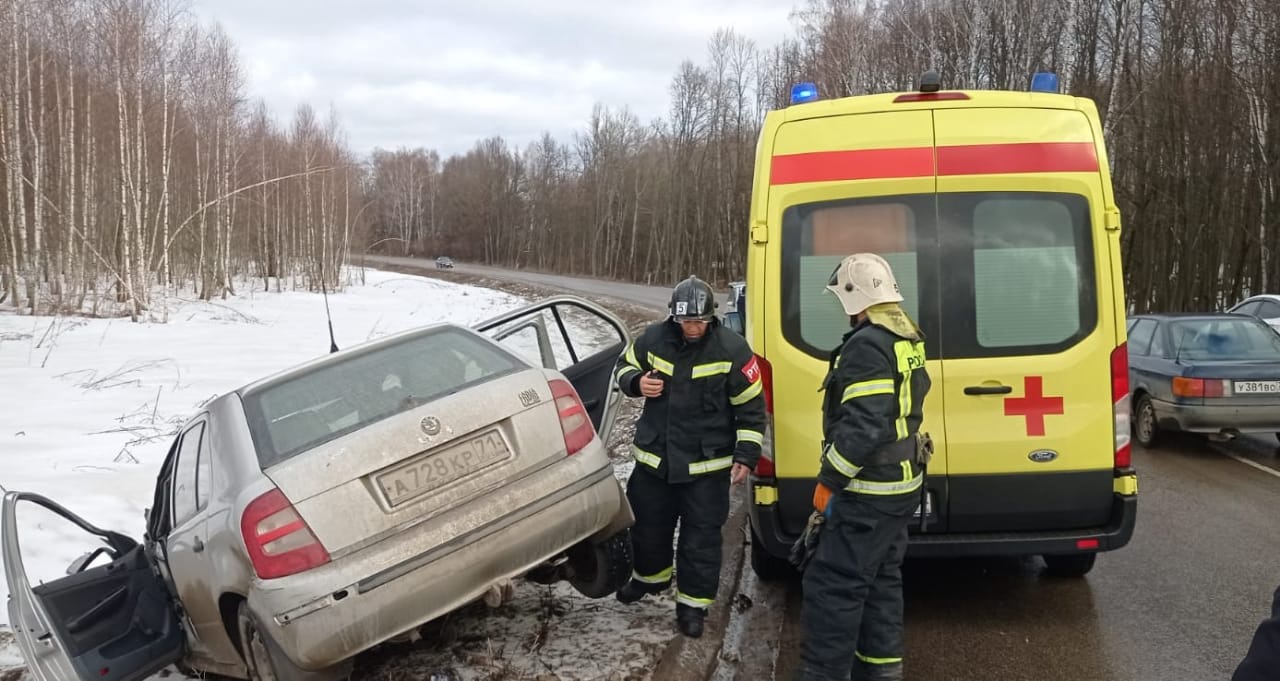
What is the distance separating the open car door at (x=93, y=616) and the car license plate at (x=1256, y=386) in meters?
8.67

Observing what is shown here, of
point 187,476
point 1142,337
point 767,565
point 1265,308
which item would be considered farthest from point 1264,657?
point 1265,308

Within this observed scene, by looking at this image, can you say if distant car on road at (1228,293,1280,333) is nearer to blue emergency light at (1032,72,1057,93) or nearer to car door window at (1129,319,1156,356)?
car door window at (1129,319,1156,356)

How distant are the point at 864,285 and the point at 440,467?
1.81 m

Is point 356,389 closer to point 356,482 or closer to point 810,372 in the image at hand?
point 356,482

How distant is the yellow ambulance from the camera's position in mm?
3996

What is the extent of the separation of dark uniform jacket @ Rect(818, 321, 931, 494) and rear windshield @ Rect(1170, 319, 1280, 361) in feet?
21.9

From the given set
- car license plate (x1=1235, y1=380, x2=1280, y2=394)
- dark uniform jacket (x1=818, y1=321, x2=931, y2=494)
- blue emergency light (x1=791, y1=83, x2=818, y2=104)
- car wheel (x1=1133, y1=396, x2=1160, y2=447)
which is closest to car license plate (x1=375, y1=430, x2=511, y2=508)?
dark uniform jacket (x1=818, y1=321, x2=931, y2=494)

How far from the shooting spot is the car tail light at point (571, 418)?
3.80 metres

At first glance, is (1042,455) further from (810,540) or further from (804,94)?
(804,94)

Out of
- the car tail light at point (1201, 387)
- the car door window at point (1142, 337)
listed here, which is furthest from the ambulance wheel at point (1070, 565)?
the car door window at point (1142, 337)

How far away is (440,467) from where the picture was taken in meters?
3.42

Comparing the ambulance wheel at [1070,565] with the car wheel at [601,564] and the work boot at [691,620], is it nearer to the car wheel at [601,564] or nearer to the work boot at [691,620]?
the work boot at [691,620]

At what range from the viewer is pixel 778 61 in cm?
5091

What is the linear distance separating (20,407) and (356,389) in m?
9.38
